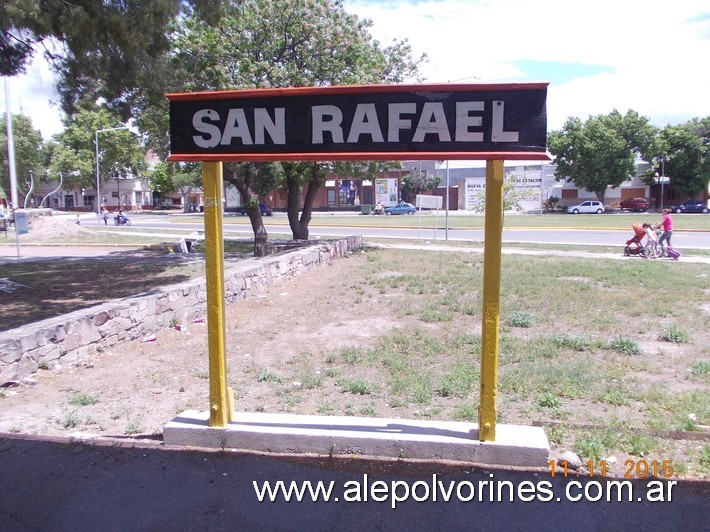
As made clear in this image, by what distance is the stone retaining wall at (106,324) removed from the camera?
5940 millimetres

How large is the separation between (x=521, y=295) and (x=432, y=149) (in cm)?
719

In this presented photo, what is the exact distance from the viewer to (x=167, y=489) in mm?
3625

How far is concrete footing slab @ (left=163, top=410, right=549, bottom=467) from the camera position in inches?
154

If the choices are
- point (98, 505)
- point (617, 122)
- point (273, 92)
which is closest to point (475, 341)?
point (273, 92)

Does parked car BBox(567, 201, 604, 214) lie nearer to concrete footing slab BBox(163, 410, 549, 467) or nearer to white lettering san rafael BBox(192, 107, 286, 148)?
concrete footing slab BBox(163, 410, 549, 467)

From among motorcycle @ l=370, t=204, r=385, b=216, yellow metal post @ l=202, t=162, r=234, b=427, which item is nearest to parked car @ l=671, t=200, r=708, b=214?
motorcycle @ l=370, t=204, r=385, b=216

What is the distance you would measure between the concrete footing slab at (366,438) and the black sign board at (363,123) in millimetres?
1975

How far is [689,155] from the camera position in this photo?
178 ft

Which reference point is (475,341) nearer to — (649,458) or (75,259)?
(649,458)

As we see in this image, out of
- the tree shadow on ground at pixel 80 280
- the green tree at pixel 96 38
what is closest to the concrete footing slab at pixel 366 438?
the tree shadow on ground at pixel 80 280
